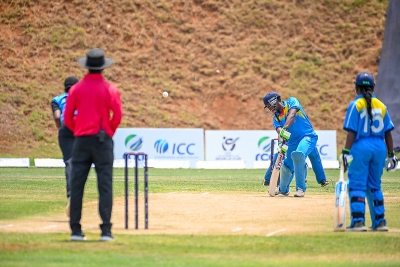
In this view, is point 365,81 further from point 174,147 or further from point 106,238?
point 174,147

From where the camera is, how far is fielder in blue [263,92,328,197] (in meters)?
19.4

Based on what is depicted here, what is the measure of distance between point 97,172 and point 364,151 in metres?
3.65

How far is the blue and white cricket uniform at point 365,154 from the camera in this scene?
13023 mm

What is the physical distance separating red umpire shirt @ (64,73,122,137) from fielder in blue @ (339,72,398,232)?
3.21m

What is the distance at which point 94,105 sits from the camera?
1177cm

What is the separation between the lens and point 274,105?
19.6 meters

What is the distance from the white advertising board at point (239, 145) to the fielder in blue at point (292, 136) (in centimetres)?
1612

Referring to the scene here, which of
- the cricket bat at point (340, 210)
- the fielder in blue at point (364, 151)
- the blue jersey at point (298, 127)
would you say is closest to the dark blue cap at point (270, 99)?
the blue jersey at point (298, 127)

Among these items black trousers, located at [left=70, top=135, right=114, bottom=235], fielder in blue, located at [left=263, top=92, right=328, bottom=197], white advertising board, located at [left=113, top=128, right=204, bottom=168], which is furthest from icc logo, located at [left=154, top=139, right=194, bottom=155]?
black trousers, located at [left=70, top=135, right=114, bottom=235]

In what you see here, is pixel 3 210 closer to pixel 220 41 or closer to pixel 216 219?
pixel 216 219

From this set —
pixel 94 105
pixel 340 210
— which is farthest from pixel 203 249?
pixel 340 210

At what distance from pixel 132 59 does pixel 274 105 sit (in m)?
34.1

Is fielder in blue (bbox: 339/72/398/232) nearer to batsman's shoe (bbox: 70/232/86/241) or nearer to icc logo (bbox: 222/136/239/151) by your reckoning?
batsman's shoe (bbox: 70/232/86/241)

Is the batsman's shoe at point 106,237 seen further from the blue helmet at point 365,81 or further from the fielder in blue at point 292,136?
the fielder in blue at point 292,136
